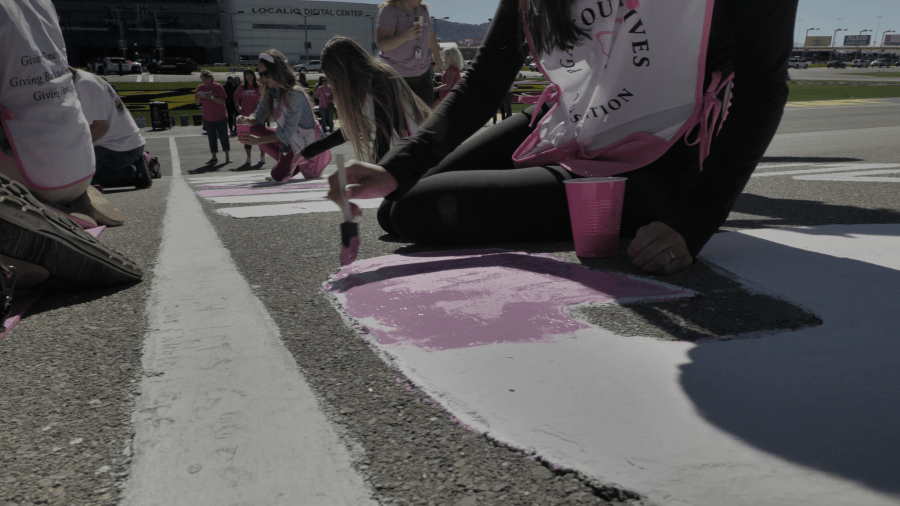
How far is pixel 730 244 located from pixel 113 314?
2.16m

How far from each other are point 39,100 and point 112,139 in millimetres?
2931

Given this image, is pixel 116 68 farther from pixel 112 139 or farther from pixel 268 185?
pixel 268 185

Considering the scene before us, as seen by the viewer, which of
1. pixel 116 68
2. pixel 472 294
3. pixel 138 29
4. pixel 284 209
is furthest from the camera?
pixel 138 29

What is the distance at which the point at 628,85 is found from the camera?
244cm

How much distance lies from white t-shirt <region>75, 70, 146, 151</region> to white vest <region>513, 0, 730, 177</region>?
421cm

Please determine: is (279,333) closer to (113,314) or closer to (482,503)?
(113,314)

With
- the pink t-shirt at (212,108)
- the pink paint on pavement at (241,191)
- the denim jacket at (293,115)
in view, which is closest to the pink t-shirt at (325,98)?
the pink t-shirt at (212,108)

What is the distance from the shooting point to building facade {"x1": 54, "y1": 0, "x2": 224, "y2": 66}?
73.3 m

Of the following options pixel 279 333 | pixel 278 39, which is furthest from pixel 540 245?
pixel 278 39

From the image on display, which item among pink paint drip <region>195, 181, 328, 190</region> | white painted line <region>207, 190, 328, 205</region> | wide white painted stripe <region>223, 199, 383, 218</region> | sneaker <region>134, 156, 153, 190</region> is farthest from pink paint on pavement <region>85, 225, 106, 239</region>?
Answer: sneaker <region>134, 156, 153, 190</region>

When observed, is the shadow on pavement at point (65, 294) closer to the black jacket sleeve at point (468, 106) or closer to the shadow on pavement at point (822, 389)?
the black jacket sleeve at point (468, 106)

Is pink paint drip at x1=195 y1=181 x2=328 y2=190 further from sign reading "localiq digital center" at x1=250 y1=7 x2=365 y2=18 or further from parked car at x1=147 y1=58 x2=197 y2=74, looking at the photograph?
sign reading "localiq digital center" at x1=250 y1=7 x2=365 y2=18

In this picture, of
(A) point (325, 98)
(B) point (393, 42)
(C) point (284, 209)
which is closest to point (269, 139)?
(B) point (393, 42)

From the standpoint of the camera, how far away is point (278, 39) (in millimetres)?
89562
